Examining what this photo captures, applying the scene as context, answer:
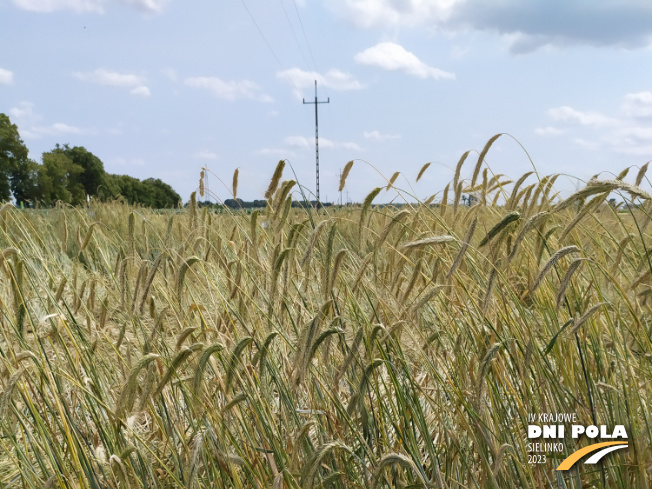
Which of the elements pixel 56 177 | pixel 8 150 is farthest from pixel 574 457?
pixel 56 177

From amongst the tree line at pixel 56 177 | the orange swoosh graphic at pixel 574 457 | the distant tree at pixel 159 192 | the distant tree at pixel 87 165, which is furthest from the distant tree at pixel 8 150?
the orange swoosh graphic at pixel 574 457

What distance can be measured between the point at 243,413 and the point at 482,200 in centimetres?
123

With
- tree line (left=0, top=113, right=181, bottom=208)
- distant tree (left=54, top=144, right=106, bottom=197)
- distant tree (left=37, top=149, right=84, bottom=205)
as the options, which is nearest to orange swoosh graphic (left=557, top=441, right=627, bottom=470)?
tree line (left=0, top=113, right=181, bottom=208)

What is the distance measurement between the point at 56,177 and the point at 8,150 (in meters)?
5.45

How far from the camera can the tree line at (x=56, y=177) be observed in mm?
34062

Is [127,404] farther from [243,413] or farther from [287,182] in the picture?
[287,182]

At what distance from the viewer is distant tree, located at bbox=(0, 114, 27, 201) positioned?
110 ft

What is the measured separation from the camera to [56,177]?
39781 mm

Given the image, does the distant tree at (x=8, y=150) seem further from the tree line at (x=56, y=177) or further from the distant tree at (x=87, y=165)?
the distant tree at (x=87, y=165)

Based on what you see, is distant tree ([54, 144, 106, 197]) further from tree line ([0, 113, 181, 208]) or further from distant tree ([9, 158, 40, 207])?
distant tree ([9, 158, 40, 207])

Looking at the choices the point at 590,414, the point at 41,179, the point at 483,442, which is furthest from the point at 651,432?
the point at 41,179

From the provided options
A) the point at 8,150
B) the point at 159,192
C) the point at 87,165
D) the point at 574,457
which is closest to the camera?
the point at 574,457

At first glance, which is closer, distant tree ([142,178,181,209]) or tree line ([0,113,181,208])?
tree line ([0,113,181,208])

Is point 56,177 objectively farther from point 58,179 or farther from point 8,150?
point 8,150
